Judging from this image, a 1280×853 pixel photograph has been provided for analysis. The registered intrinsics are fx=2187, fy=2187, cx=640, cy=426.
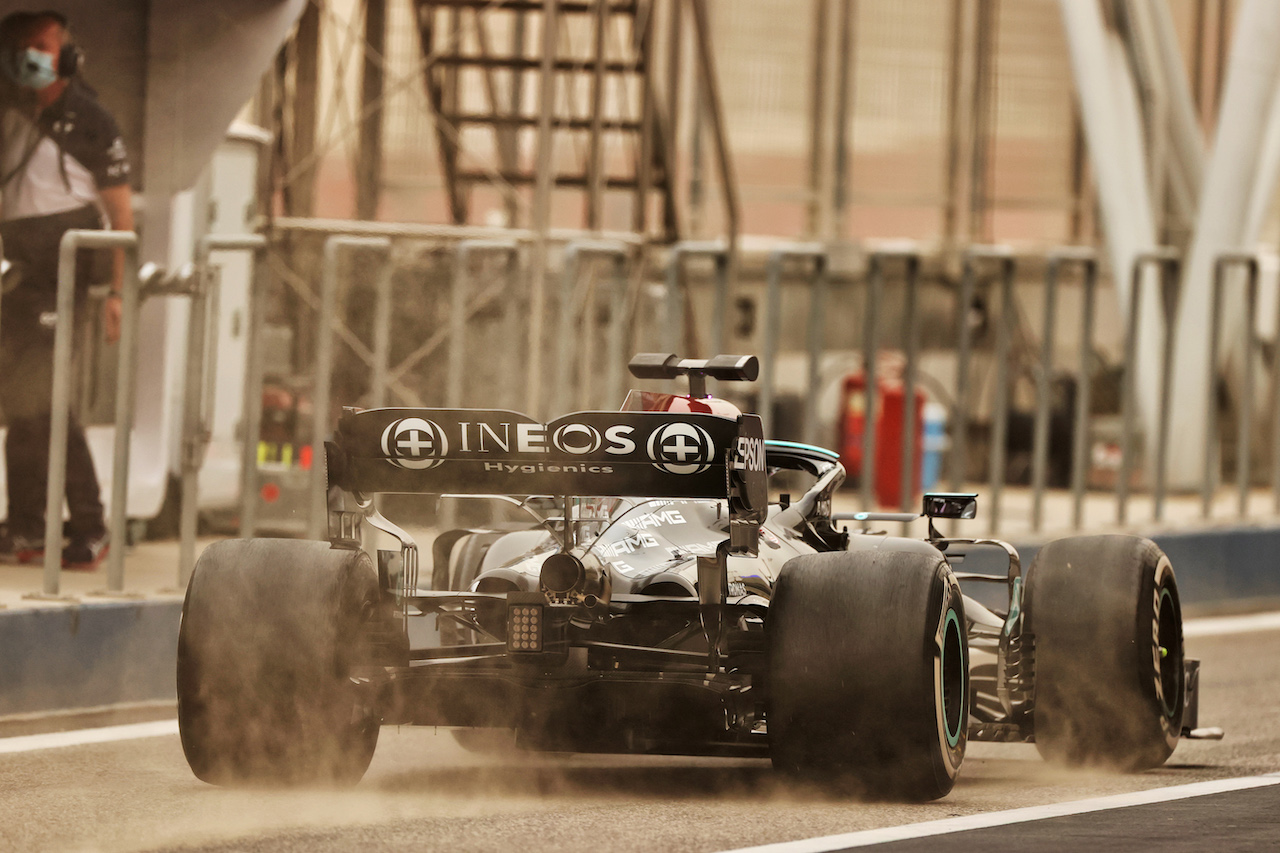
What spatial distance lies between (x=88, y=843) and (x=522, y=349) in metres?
5.93

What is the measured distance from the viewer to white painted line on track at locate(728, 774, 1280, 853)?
6070 mm

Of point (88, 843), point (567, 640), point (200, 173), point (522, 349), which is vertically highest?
point (200, 173)

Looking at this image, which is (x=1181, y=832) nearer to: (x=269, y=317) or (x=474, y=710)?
(x=474, y=710)

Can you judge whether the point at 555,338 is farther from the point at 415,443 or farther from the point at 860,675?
the point at 860,675

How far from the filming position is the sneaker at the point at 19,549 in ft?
34.5

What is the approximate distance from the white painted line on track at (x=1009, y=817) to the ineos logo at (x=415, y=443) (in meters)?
1.59

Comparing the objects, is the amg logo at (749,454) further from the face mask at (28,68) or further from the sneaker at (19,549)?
the face mask at (28,68)

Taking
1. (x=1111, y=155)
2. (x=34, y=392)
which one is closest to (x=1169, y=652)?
(x=34, y=392)

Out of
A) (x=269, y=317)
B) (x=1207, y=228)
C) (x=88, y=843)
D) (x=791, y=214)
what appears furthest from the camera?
(x=791, y=214)

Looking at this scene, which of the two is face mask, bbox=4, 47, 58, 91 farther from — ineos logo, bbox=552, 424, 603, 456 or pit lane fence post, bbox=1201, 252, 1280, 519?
pit lane fence post, bbox=1201, 252, 1280, 519

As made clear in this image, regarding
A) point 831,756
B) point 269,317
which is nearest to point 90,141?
point 269,317

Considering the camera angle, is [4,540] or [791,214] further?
[791,214]

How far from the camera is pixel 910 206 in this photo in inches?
984

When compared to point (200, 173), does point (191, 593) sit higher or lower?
lower
